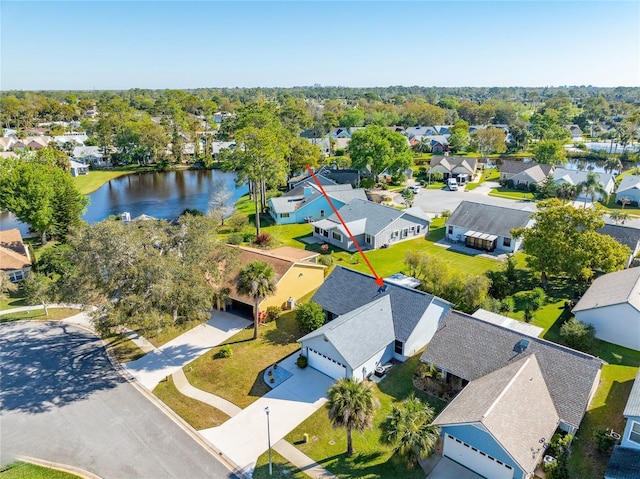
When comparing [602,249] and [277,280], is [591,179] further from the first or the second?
[277,280]

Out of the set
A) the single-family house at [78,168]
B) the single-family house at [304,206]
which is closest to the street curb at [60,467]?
the single-family house at [304,206]

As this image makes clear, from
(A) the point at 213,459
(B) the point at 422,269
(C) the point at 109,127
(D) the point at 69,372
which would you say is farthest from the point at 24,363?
→ (C) the point at 109,127

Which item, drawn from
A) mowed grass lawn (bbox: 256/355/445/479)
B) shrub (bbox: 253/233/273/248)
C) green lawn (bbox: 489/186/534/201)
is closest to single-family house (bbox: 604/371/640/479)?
mowed grass lawn (bbox: 256/355/445/479)

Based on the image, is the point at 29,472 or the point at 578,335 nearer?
the point at 29,472

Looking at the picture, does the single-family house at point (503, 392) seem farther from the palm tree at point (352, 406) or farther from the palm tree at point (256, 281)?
the palm tree at point (256, 281)

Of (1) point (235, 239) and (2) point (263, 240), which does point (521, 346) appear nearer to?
(2) point (263, 240)

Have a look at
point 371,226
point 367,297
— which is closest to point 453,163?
point 371,226
